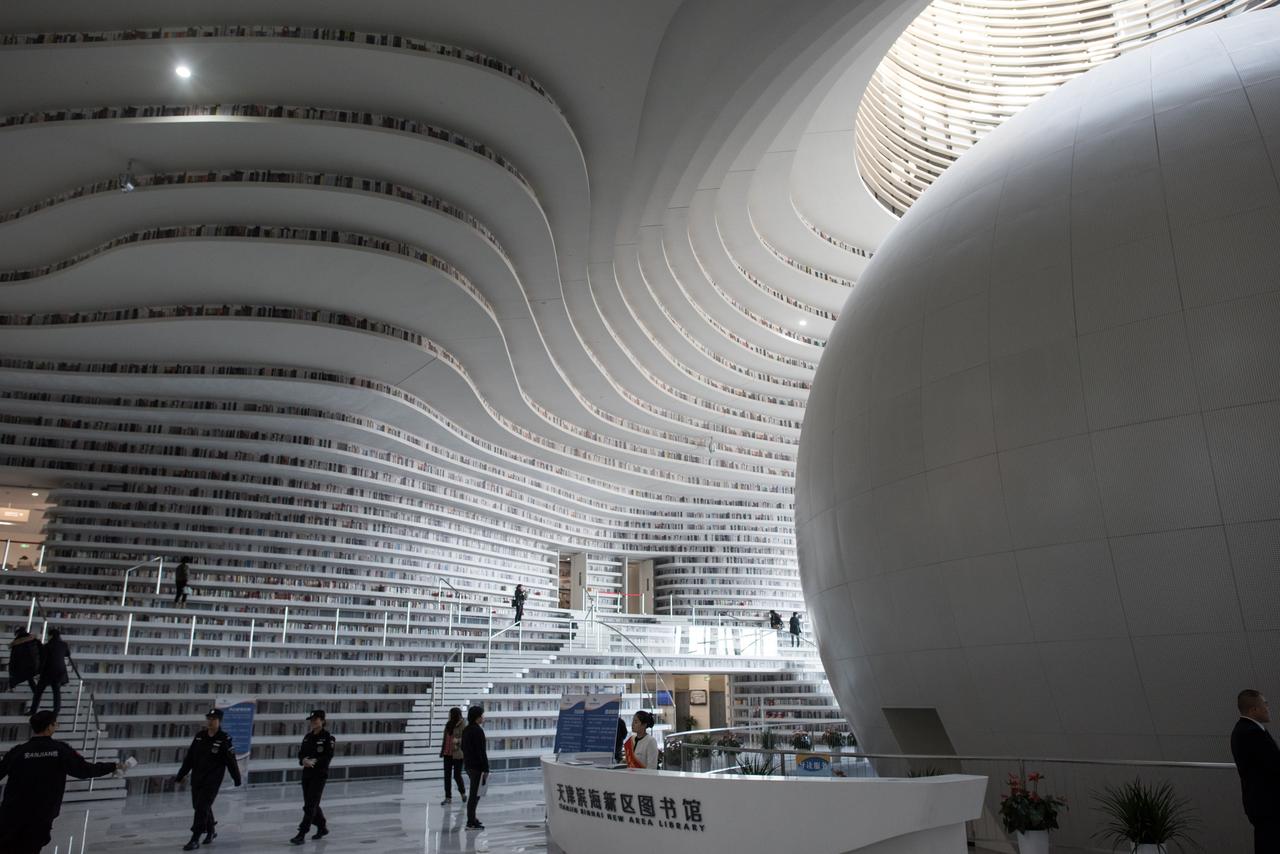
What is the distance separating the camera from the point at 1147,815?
510cm

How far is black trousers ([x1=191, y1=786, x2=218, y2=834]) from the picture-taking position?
7527 millimetres

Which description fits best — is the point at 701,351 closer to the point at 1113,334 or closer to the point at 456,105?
the point at 456,105

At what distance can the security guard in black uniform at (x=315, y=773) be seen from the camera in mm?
7841

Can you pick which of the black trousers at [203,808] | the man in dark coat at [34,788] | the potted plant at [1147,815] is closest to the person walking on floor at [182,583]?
the black trousers at [203,808]

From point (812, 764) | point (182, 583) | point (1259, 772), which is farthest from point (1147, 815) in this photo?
point (182, 583)

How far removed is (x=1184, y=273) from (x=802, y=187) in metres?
20.7

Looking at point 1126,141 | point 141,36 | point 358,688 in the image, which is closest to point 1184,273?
point 1126,141

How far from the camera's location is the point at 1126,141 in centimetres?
665

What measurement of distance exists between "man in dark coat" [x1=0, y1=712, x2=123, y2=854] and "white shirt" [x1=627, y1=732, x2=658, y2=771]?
11.6ft

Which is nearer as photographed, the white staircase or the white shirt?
the white shirt

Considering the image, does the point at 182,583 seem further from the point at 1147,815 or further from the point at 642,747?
the point at 1147,815

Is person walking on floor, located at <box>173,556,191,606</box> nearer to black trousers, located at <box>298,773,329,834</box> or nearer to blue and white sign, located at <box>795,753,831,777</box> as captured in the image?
black trousers, located at <box>298,773,329,834</box>

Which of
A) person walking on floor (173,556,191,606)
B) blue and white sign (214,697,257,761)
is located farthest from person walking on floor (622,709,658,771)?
person walking on floor (173,556,191,606)

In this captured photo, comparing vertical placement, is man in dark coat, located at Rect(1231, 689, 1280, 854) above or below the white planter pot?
above
